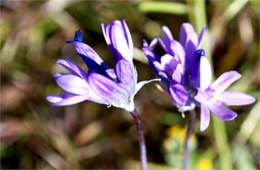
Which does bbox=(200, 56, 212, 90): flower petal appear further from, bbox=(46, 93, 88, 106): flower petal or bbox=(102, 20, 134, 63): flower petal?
bbox=(46, 93, 88, 106): flower petal

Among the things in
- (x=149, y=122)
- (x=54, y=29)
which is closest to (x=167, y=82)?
(x=149, y=122)

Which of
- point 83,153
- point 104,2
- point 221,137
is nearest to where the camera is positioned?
point 221,137

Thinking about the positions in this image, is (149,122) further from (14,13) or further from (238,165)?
(14,13)

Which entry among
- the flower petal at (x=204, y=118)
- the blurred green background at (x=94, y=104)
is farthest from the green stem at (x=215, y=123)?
the flower petal at (x=204, y=118)

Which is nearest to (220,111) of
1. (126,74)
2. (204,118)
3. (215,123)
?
(204,118)

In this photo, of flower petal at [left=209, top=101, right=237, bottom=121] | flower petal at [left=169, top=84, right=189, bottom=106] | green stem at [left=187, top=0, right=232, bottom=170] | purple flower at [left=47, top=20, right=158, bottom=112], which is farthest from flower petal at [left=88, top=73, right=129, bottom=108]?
green stem at [left=187, top=0, right=232, bottom=170]

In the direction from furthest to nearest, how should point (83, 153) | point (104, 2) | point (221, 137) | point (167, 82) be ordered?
point (104, 2)
point (83, 153)
point (221, 137)
point (167, 82)

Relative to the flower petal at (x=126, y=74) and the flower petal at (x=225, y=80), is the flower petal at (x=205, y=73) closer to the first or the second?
the flower petal at (x=225, y=80)
